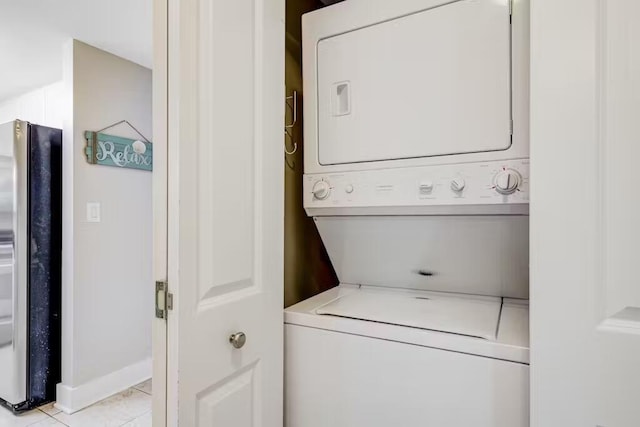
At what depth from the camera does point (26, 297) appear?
2.41 m

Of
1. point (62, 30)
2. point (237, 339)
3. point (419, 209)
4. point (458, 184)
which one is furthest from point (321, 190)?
point (62, 30)

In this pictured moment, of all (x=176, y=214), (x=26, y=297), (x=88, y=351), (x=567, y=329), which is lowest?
(x=88, y=351)

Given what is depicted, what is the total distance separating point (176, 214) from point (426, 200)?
757 mm

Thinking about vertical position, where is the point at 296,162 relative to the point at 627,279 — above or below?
above

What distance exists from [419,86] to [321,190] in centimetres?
49

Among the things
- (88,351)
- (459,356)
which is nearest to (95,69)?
(88,351)

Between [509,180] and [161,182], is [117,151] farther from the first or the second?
[509,180]

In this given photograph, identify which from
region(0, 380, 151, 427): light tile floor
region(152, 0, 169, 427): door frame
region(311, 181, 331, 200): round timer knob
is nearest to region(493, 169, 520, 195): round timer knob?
region(311, 181, 331, 200): round timer knob

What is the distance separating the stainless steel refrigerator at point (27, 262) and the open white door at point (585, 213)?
2.91 meters

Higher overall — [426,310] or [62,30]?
[62,30]

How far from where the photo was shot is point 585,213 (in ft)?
2.63

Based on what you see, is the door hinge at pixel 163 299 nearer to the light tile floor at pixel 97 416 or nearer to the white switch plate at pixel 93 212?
the light tile floor at pixel 97 416

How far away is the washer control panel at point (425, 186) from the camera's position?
104cm

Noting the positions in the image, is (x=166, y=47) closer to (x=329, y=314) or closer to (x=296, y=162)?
(x=296, y=162)
